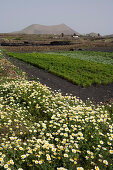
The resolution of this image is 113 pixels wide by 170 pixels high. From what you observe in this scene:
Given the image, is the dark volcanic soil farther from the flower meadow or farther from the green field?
the flower meadow

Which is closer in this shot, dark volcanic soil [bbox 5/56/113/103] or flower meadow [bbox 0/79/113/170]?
flower meadow [bbox 0/79/113/170]

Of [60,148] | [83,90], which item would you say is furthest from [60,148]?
[83,90]

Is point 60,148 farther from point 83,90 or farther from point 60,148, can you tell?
point 83,90

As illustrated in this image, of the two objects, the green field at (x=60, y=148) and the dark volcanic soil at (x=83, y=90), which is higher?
the green field at (x=60, y=148)

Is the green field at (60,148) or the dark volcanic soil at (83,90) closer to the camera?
the green field at (60,148)

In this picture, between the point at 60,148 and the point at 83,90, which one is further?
the point at 83,90

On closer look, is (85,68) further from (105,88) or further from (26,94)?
(26,94)

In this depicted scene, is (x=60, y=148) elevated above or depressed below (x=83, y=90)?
above

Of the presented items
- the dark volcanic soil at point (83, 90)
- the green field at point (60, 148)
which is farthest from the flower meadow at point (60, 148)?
the dark volcanic soil at point (83, 90)

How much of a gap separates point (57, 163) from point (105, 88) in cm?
848

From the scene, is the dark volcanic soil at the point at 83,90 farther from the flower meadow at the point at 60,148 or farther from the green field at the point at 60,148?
the flower meadow at the point at 60,148

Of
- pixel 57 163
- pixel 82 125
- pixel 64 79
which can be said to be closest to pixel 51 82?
pixel 64 79

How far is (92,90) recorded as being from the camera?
10.6 meters

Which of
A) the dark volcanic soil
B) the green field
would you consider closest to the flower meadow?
the green field
